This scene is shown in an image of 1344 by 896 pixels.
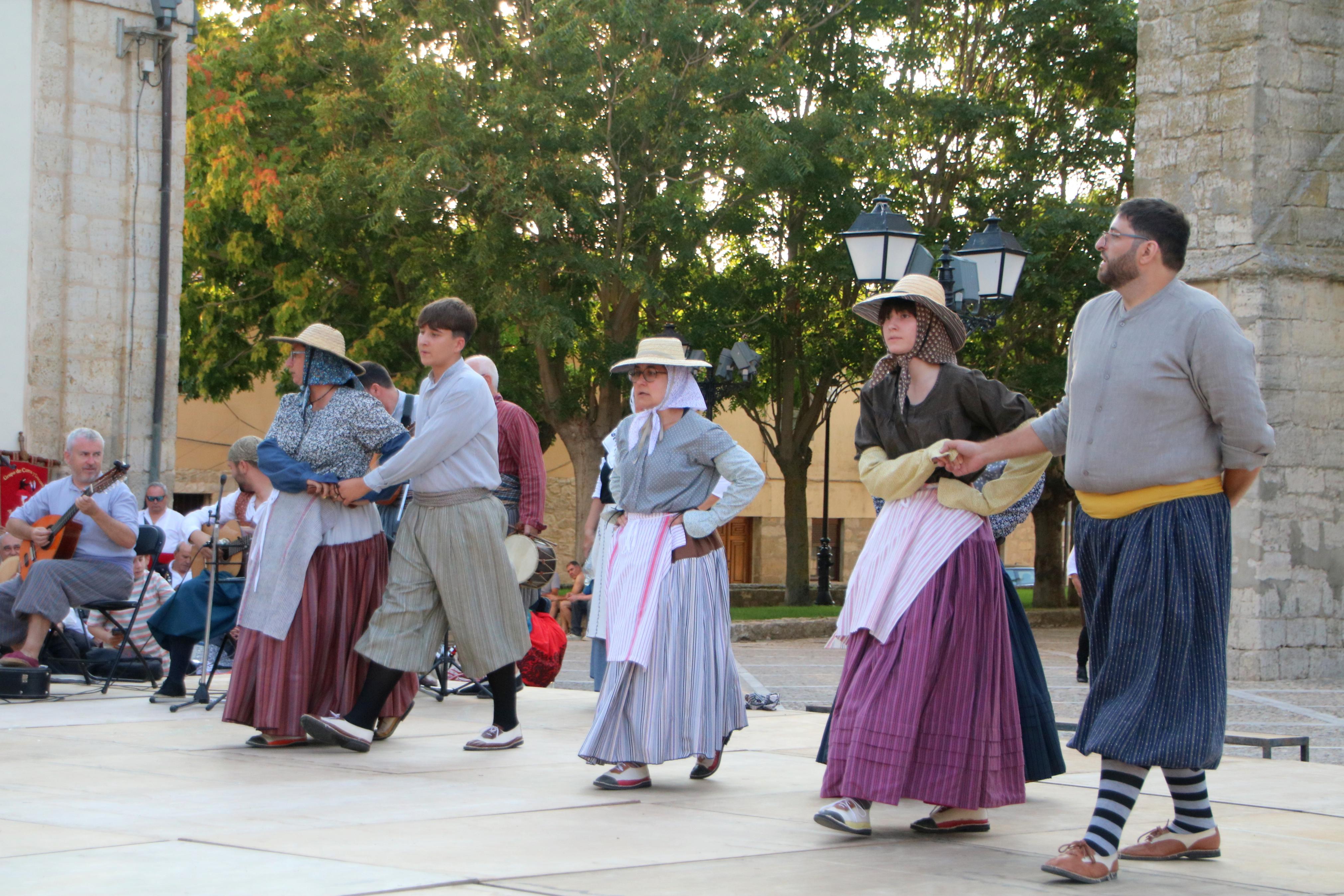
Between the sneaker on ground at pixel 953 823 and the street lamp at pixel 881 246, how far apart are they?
6.85 metres

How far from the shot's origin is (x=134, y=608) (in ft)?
33.2

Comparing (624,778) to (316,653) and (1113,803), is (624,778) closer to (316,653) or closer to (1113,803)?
(316,653)

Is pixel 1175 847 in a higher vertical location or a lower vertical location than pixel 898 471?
lower

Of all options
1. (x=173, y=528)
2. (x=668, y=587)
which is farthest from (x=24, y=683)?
(x=668, y=587)

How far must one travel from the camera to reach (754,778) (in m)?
6.67

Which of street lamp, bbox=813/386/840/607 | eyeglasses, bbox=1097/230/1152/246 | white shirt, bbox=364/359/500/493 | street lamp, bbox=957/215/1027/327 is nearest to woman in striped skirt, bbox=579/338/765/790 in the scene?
white shirt, bbox=364/359/500/493

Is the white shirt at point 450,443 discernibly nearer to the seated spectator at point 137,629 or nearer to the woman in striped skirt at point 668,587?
the woman in striped skirt at point 668,587

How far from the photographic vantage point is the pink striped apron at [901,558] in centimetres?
523

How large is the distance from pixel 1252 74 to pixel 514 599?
430 inches

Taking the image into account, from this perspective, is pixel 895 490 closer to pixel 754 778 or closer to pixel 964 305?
pixel 754 778

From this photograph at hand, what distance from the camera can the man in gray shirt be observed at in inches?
181

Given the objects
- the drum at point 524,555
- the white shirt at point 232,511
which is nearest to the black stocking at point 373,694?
the drum at point 524,555

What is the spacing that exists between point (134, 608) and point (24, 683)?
3.34 feet

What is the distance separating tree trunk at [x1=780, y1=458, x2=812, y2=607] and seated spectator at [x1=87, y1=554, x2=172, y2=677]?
1687 cm
